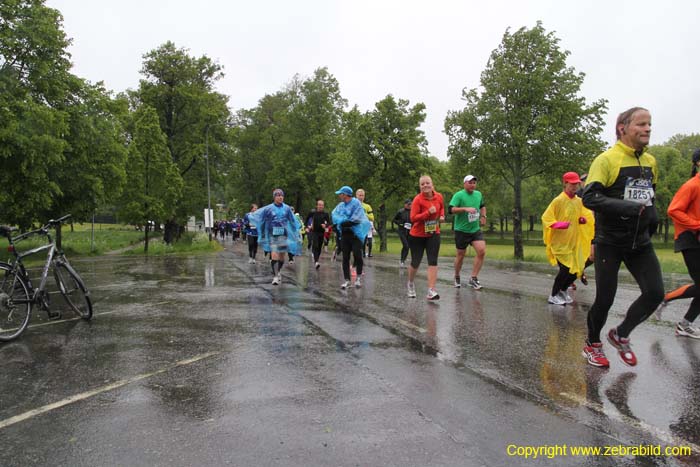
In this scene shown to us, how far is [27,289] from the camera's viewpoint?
616 centimetres

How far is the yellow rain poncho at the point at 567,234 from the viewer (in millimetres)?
7797

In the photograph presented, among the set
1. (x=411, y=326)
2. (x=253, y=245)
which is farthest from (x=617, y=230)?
(x=253, y=245)

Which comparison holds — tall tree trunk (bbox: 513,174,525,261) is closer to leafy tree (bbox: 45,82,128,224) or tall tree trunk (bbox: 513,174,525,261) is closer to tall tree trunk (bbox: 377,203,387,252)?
tall tree trunk (bbox: 377,203,387,252)

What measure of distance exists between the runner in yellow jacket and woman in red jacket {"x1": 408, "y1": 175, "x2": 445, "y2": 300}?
167cm

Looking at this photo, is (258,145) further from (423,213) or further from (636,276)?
(636,276)

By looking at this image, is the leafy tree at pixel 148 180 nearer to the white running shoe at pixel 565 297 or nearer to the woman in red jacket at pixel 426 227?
the woman in red jacket at pixel 426 227

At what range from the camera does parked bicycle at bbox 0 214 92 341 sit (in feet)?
19.1

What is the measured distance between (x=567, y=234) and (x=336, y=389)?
Answer: 5430 millimetres

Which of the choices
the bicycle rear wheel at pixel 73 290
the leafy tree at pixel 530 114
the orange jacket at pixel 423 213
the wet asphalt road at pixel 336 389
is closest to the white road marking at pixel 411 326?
the wet asphalt road at pixel 336 389

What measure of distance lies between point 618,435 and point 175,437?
2.59 meters

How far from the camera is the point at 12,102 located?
20156 mm

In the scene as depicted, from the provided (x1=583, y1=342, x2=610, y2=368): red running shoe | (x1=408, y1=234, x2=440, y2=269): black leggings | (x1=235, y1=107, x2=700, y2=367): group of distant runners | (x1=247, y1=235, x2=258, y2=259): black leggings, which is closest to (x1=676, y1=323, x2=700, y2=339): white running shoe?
(x1=235, y1=107, x2=700, y2=367): group of distant runners

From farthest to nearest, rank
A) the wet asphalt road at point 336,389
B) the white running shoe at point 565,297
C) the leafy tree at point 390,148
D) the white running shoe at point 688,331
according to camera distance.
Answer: the leafy tree at point 390,148, the white running shoe at point 565,297, the white running shoe at point 688,331, the wet asphalt road at point 336,389

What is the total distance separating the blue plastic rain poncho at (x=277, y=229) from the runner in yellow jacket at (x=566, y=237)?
535 cm
